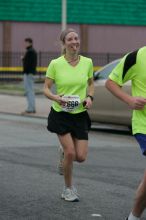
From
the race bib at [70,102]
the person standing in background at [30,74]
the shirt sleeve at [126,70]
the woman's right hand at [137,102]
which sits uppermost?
the shirt sleeve at [126,70]

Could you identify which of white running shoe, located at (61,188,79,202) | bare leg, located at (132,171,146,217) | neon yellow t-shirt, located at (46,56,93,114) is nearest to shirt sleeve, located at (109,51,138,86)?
bare leg, located at (132,171,146,217)

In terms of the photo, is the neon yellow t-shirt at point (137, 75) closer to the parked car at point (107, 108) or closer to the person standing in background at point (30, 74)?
the parked car at point (107, 108)

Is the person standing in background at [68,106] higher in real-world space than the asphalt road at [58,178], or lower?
higher

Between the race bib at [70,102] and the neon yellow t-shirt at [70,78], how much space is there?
0.19 feet

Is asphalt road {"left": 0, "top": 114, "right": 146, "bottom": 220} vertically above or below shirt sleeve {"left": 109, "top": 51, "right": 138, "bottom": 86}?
below

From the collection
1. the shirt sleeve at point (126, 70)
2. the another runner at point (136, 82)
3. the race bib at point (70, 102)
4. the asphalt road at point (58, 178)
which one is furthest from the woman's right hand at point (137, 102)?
the race bib at point (70, 102)

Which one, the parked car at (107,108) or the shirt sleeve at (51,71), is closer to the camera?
the shirt sleeve at (51,71)

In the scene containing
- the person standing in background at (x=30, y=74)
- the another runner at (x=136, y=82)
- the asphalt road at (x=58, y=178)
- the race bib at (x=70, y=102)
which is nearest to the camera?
the another runner at (x=136, y=82)

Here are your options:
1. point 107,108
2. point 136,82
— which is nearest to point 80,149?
point 136,82

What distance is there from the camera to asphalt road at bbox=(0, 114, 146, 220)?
7137mm

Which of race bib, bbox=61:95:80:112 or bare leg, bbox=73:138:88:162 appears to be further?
bare leg, bbox=73:138:88:162

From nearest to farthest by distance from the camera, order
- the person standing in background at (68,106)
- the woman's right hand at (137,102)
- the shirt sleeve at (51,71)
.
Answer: the woman's right hand at (137,102)
the person standing in background at (68,106)
the shirt sleeve at (51,71)

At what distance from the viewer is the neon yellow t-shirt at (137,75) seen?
600 cm

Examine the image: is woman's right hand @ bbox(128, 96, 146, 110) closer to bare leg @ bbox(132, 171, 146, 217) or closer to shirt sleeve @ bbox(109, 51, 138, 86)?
shirt sleeve @ bbox(109, 51, 138, 86)
